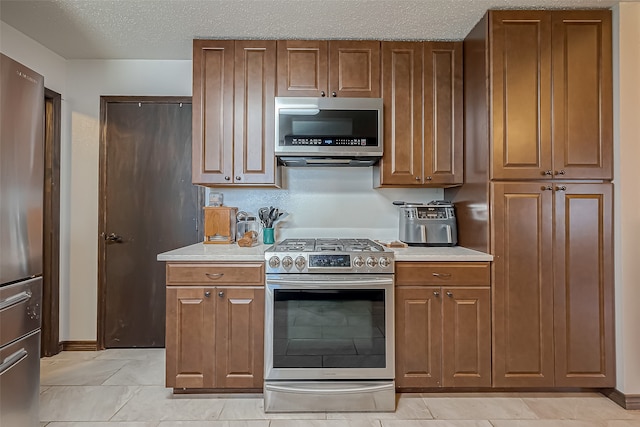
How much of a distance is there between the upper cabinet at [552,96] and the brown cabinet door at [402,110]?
487 mm

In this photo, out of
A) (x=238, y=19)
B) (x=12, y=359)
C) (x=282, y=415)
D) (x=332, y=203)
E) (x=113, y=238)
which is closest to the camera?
(x=12, y=359)

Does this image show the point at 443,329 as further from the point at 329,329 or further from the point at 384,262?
the point at 329,329

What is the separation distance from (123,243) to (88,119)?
1075mm

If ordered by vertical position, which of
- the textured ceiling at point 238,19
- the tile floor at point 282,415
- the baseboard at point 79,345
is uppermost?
the textured ceiling at point 238,19

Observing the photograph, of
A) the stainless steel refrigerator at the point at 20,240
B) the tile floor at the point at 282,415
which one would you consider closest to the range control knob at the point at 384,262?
the tile floor at the point at 282,415

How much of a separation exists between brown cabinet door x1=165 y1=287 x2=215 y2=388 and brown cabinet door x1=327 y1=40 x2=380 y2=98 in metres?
1.62

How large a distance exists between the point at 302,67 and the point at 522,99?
56.7 inches

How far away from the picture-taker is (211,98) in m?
2.39

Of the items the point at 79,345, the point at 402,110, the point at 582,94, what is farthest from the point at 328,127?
the point at 79,345

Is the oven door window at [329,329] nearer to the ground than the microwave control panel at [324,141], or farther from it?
nearer to the ground

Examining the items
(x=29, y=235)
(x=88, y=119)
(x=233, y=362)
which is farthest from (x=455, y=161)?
(x=88, y=119)

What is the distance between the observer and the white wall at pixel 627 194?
201 centimetres

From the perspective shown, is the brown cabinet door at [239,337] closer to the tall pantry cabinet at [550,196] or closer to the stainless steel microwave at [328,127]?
the stainless steel microwave at [328,127]

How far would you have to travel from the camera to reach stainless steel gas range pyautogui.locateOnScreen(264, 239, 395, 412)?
198 centimetres
